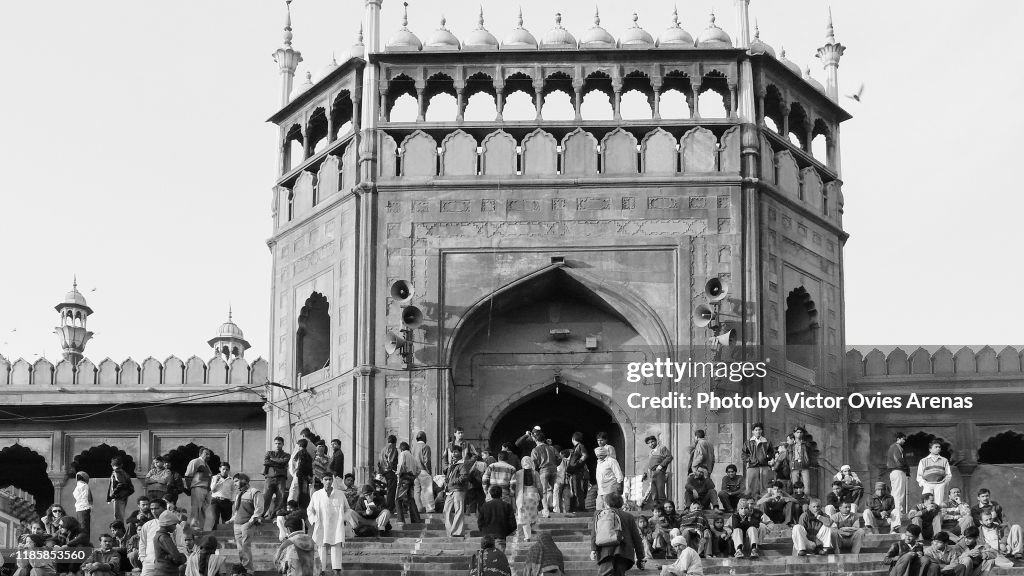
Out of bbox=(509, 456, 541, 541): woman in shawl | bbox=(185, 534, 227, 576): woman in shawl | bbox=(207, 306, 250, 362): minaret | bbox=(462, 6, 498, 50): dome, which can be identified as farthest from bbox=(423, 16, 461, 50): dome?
bbox=(207, 306, 250, 362): minaret

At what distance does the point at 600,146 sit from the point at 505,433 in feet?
15.3

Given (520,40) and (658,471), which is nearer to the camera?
(658,471)

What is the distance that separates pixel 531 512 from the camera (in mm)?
25312

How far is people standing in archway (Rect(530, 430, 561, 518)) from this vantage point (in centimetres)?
2725

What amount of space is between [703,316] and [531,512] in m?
6.92

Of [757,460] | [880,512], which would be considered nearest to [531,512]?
[757,460]

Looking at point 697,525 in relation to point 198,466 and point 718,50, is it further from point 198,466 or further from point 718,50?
point 718,50

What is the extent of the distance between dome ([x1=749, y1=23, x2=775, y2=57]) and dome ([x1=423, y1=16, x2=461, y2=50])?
14.8 ft

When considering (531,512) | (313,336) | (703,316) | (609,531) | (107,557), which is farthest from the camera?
(313,336)

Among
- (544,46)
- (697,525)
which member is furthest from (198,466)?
(544,46)

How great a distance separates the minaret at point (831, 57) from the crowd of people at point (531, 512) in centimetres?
797

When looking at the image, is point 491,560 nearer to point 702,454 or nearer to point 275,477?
point 275,477

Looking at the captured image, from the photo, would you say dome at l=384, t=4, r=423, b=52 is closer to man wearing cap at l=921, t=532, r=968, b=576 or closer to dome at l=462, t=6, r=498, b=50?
dome at l=462, t=6, r=498, b=50

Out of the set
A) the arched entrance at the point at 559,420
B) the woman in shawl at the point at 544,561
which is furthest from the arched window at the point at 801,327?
the woman in shawl at the point at 544,561
